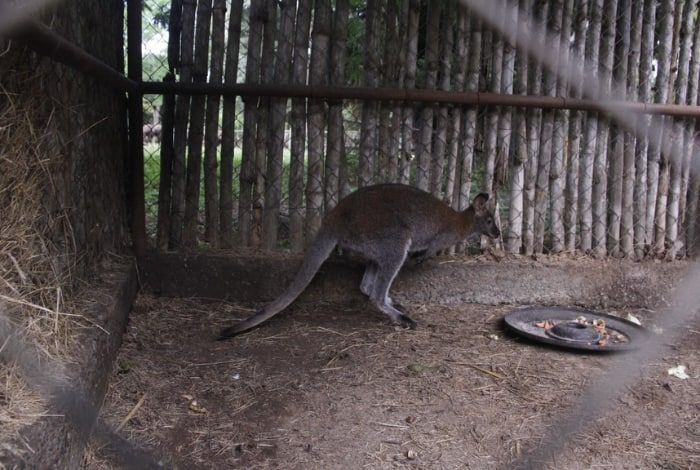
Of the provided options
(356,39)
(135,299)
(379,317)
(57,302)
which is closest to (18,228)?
(57,302)

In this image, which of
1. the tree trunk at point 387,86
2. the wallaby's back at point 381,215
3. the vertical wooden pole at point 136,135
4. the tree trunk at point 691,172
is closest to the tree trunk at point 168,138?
the vertical wooden pole at point 136,135

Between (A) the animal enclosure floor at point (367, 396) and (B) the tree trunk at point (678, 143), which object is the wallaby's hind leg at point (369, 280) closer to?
(A) the animal enclosure floor at point (367, 396)

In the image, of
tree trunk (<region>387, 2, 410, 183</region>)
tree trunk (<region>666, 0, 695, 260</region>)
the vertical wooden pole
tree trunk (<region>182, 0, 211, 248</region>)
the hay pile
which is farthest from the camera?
tree trunk (<region>666, 0, 695, 260</region>)

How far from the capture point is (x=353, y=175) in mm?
4715

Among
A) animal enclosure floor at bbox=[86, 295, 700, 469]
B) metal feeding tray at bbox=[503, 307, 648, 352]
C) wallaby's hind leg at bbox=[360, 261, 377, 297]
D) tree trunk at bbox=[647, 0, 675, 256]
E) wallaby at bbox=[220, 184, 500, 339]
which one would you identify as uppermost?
tree trunk at bbox=[647, 0, 675, 256]

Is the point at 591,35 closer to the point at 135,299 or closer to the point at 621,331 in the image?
the point at 621,331

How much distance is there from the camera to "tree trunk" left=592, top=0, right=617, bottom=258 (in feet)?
14.4

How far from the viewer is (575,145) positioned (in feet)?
14.7

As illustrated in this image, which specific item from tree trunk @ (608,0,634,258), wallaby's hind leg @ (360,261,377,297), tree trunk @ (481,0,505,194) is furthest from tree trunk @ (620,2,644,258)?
wallaby's hind leg @ (360,261,377,297)

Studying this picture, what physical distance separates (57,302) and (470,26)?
3397 mm

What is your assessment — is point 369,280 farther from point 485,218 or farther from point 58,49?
point 58,49

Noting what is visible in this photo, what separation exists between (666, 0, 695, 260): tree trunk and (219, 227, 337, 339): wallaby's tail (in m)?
2.73

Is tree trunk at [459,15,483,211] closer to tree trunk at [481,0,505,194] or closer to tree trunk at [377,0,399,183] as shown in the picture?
tree trunk at [481,0,505,194]

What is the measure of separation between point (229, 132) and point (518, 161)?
2199 mm
